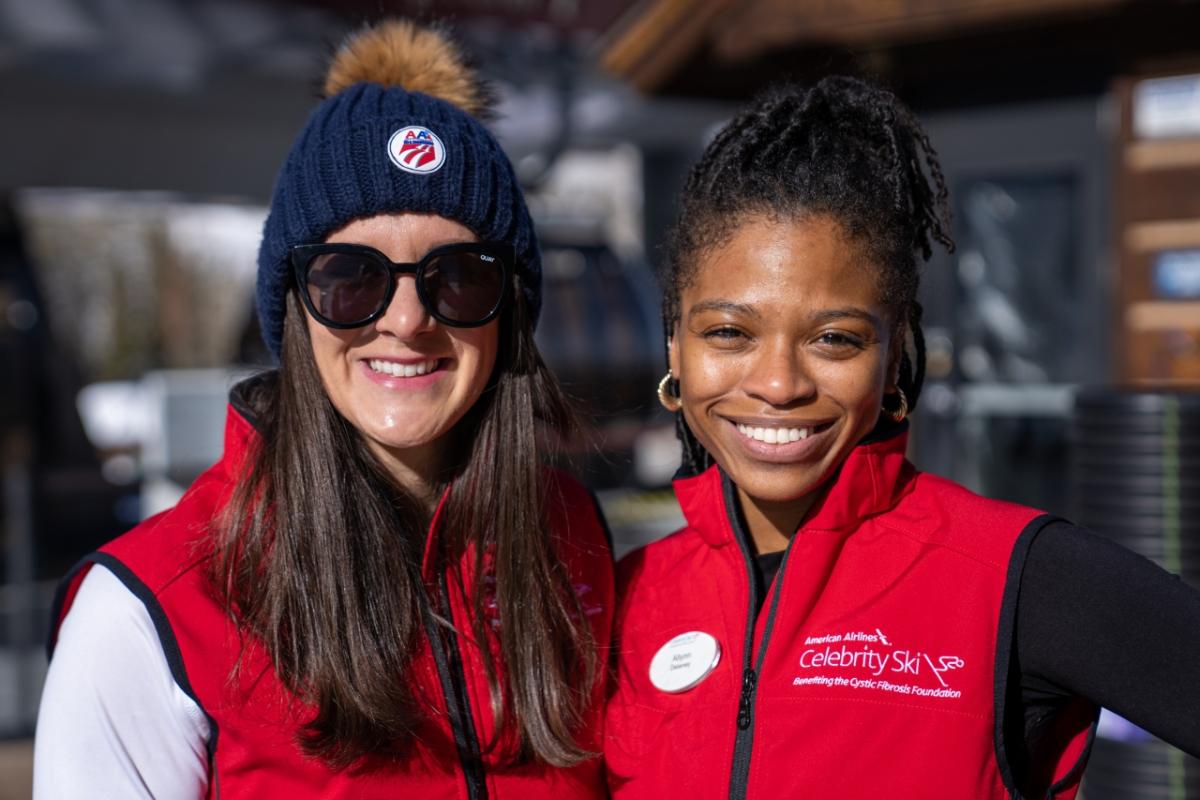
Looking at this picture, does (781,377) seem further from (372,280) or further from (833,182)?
(372,280)

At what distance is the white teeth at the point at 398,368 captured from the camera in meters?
1.98

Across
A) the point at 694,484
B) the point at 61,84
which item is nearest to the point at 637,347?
the point at 61,84

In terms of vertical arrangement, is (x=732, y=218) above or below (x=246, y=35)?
below

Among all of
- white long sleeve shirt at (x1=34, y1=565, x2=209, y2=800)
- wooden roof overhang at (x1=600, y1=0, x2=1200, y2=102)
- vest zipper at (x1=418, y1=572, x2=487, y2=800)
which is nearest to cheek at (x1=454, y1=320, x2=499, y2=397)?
vest zipper at (x1=418, y1=572, x2=487, y2=800)

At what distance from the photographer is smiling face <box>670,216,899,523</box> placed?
184 cm

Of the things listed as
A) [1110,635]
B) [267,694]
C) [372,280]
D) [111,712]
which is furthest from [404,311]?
[1110,635]

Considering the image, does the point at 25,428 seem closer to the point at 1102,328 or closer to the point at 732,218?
the point at 1102,328

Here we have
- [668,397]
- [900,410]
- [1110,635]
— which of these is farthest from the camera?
[668,397]

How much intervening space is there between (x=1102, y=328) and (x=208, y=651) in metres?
5.57

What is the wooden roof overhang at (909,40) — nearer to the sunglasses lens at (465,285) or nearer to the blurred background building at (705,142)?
the blurred background building at (705,142)

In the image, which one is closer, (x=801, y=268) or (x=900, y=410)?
(x=801, y=268)

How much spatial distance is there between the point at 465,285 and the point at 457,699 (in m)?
0.64

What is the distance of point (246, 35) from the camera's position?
6.72 metres

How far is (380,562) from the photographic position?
197cm
